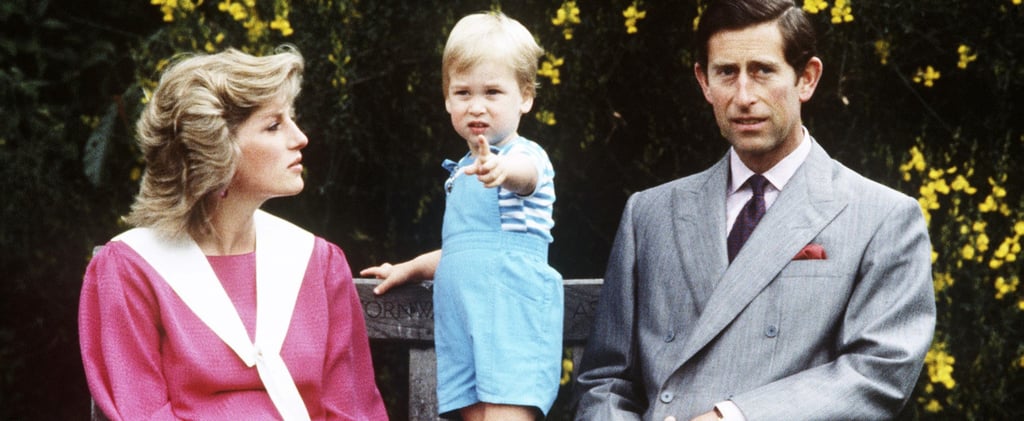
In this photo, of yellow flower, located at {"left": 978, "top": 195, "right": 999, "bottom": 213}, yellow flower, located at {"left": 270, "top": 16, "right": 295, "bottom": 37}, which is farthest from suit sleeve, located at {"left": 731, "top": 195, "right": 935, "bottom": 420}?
yellow flower, located at {"left": 270, "top": 16, "right": 295, "bottom": 37}

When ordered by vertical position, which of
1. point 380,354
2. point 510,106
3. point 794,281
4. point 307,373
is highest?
point 510,106

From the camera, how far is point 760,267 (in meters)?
2.82

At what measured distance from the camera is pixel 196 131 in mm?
2885

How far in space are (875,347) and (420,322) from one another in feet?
4.14

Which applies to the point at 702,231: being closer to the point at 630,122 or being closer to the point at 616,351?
the point at 616,351

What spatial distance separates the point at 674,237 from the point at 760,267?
26cm

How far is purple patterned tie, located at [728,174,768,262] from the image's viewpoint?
2.93 m

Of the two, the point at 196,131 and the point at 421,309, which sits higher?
the point at 196,131

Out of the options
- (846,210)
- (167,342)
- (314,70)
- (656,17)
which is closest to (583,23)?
(656,17)

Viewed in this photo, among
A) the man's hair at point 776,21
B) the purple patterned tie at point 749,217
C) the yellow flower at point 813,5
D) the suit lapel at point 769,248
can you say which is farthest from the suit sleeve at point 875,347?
the yellow flower at point 813,5

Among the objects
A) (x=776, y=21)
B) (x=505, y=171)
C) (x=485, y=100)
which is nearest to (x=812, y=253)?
(x=776, y=21)

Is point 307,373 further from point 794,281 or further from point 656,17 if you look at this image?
point 656,17

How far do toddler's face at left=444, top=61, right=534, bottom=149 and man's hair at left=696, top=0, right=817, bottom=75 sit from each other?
500mm

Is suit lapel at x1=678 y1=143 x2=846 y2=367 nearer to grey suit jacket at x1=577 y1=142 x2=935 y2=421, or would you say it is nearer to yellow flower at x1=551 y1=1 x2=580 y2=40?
grey suit jacket at x1=577 y1=142 x2=935 y2=421
